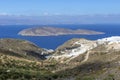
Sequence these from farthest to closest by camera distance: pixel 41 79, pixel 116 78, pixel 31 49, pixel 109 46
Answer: pixel 31 49, pixel 109 46, pixel 41 79, pixel 116 78

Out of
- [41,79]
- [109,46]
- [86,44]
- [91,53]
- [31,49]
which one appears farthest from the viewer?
[31,49]

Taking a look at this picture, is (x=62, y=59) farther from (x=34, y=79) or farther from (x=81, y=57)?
(x=34, y=79)

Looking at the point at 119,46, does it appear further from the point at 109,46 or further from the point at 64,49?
the point at 64,49

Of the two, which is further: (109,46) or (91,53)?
(109,46)

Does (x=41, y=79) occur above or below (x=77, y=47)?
above

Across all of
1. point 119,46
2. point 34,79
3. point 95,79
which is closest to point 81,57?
point 119,46

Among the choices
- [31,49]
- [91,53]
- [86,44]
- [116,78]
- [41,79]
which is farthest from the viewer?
[31,49]

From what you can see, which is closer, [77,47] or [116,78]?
[116,78]

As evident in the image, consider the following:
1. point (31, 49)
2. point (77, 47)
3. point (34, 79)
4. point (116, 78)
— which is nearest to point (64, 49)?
point (77, 47)

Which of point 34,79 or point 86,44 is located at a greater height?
point 34,79
